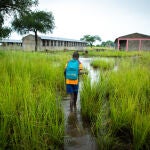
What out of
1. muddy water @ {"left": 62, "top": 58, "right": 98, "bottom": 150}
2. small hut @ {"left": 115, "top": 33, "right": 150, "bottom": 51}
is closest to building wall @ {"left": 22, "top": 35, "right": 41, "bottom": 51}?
small hut @ {"left": 115, "top": 33, "right": 150, "bottom": 51}

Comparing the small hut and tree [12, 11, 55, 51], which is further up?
tree [12, 11, 55, 51]

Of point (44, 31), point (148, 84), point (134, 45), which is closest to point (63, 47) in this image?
point (44, 31)

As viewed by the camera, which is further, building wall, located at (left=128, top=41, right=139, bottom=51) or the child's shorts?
building wall, located at (left=128, top=41, right=139, bottom=51)

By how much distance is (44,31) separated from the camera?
139 ft

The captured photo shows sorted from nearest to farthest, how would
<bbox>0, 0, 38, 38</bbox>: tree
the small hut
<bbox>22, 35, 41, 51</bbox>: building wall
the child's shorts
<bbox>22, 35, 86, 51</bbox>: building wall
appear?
the child's shorts, <bbox>0, 0, 38, 38</bbox>: tree, the small hut, <bbox>22, 35, 86, 51</bbox>: building wall, <bbox>22, 35, 41, 51</bbox>: building wall

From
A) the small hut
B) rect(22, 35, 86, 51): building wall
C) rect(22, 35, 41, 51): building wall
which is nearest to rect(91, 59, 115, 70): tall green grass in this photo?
the small hut

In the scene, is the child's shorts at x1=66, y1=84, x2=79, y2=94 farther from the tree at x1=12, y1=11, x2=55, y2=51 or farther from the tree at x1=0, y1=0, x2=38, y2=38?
the tree at x1=12, y1=11, x2=55, y2=51

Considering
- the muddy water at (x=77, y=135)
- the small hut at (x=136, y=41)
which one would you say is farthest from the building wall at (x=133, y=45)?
the muddy water at (x=77, y=135)

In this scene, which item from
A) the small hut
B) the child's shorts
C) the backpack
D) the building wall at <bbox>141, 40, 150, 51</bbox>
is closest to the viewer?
the backpack

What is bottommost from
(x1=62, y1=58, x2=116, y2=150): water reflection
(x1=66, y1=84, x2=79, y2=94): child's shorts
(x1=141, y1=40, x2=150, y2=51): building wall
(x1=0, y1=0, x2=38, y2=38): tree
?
(x1=62, y1=58, x2=116, y2=150): water reflection

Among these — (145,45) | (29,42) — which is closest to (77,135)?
(145,45)

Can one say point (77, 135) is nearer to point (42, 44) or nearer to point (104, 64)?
point (104, 64)

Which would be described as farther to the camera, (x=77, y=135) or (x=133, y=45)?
(x=133, y=45)

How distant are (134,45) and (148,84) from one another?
104ft
